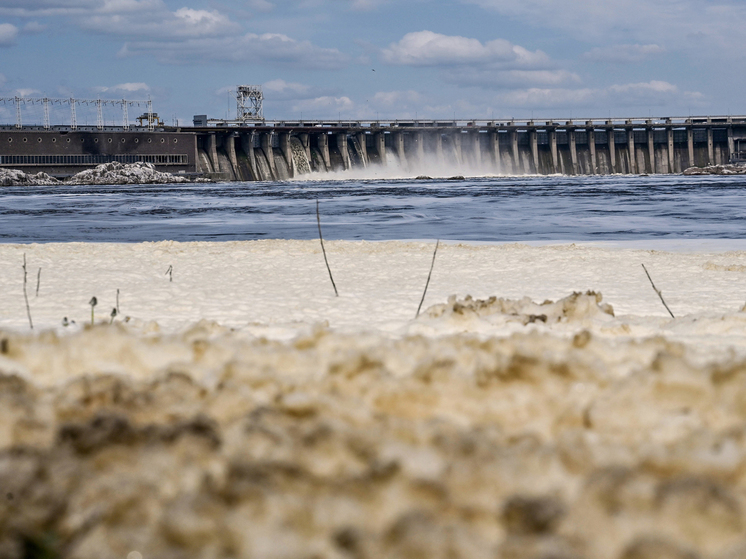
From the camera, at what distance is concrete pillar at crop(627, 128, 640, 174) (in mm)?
88562

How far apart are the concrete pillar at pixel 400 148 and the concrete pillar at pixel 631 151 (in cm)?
2704

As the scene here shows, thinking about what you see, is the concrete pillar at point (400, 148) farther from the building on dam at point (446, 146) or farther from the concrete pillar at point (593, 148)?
the concrete pillar at point (593, 148)

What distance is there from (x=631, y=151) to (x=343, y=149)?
114 ft

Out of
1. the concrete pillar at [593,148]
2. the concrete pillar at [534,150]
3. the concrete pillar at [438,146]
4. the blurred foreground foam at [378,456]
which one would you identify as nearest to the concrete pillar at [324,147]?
the concrete pillar at [438,146]

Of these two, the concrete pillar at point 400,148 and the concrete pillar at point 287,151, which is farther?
the concrete pillar at point 400,148

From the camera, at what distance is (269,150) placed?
80750 millimetres

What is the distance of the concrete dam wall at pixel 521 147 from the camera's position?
85.5 m

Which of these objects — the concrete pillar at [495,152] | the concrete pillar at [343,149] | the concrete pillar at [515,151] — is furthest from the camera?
the concrete pillar at [495,152]

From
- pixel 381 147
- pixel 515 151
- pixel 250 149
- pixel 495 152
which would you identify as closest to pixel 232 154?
pixel 250 149

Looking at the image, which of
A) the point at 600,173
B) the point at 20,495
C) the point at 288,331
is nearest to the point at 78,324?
the point at 288,331

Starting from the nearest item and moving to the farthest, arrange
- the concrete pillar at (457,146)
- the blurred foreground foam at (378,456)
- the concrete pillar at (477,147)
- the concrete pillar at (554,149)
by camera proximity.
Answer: the blurred foreground foam at (378,456) → the concrete pillar at (554,149) → the concrete pillar at (477,147) → the concrete pillar at (457,146)

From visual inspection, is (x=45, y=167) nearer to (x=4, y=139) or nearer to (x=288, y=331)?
(x=4, y=139)

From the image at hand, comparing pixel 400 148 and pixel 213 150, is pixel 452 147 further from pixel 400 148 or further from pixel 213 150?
pixel 213 150

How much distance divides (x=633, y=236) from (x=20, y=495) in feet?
62.0
